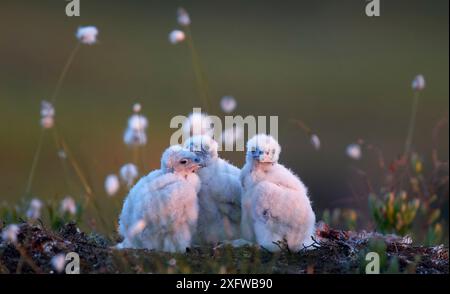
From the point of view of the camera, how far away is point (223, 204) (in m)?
9.12

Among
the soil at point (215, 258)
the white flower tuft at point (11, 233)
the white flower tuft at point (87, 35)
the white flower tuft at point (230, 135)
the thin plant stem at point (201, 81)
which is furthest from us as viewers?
the thin plant stem at point (201, 81)

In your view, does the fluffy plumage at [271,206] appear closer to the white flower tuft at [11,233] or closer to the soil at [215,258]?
the soil at [215,258]

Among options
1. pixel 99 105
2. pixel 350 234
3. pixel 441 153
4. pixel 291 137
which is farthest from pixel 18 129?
pixel 350 234

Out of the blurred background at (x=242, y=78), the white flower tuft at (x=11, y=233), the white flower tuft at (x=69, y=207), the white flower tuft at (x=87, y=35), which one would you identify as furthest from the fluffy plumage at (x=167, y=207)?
the blurred background at (x=242, y=78)

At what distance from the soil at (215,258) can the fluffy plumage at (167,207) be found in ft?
0.69

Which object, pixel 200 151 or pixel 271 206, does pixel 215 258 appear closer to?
pixel 271 206

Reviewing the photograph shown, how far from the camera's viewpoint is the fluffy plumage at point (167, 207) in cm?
859

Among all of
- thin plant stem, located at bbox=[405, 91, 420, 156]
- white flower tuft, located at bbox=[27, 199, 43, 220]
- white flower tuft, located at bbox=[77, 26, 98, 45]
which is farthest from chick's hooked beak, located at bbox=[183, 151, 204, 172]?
thin plant stem, located at bbox=[405, 91, 420, 156]

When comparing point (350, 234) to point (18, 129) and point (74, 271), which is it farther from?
point (18, 129)

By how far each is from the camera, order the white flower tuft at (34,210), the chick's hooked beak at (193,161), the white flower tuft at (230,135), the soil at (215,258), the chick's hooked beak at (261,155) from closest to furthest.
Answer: the soil at (215,258)
the chick's hooked beak at (261,155)
the chick's hooked beak at (193,161)
the white flower tuft at (230,135)
the white flower tuft at (34,210)

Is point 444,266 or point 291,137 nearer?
point 444,266
